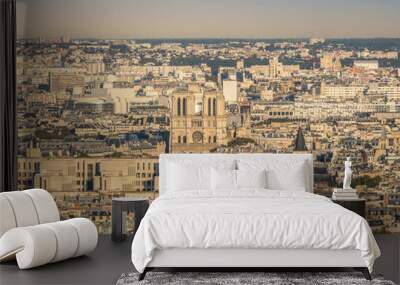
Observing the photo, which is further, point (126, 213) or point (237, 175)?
point (126, 213)

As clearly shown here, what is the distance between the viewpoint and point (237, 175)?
8258mm

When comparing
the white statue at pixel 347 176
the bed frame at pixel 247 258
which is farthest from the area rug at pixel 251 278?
the white statue at pixel 347 176

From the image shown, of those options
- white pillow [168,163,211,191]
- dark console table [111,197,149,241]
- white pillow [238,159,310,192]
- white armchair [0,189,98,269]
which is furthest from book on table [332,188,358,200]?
white armchair [0,189,98,269]

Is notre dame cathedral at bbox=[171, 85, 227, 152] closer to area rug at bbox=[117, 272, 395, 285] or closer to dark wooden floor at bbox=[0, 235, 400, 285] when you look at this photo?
dark wooden floor at bbox=[0, 235, 400, 285]

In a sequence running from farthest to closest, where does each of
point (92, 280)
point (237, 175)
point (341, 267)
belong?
point (237, 175), point (341, 267), point (92, 280)

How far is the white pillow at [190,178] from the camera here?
27.3 ft

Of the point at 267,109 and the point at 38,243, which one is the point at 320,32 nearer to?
the point at 267,109

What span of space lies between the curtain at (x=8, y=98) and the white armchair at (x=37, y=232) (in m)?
1.09

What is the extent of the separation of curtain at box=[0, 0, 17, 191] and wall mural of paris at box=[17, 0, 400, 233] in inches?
17.2

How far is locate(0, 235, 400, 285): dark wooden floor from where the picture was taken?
617 cm

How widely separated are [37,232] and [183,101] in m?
3.04

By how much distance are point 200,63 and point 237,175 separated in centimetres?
156

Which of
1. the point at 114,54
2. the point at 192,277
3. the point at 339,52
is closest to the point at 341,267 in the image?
the point at 192,277

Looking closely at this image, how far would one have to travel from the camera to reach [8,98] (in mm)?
8414
